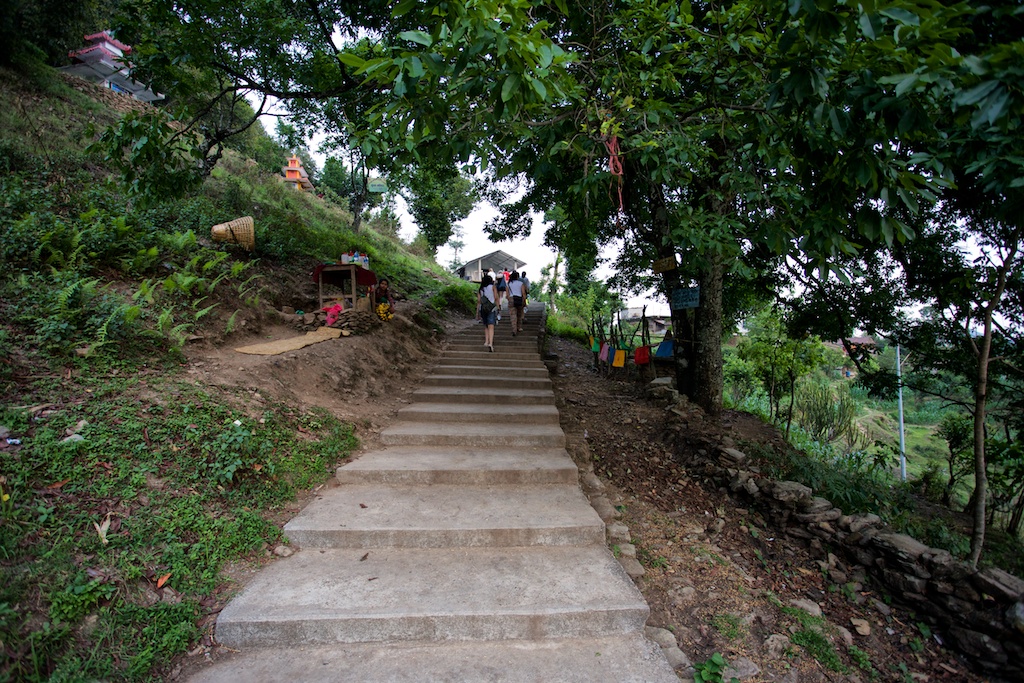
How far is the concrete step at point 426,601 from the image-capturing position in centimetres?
239

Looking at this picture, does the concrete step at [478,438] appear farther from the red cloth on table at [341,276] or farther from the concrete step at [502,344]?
the concrete step at [502,344]

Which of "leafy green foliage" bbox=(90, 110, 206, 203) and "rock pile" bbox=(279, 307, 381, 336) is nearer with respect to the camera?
"leafy green foliage" bbox=(90, 110, 206, 203)

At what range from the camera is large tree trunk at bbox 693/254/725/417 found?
6379 millimetres

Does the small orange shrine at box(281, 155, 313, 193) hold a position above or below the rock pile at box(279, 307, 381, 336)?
above

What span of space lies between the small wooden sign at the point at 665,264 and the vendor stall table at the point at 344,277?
4421 millimetres

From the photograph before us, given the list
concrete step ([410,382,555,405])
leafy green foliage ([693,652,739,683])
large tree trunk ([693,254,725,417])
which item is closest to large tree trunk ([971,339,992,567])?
leafy green foliage ([693,652,739,683])

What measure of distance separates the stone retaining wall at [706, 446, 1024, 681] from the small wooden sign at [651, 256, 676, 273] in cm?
304

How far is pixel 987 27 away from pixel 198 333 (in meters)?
7.52

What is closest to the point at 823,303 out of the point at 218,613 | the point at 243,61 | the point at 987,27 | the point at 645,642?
the point at 987,27

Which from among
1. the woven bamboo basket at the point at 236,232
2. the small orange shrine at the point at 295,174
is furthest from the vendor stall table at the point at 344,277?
the small orange shrine at the point at 295,174

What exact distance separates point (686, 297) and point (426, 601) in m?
5.36

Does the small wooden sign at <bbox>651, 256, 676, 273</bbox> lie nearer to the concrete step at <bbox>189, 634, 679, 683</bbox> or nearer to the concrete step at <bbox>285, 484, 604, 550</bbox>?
the concrete step at <bbox>285, 484, 604, 550</bbox>

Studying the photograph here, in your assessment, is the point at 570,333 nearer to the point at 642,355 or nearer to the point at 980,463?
Result: the point at 642,355

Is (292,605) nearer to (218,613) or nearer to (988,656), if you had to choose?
(218,613)
